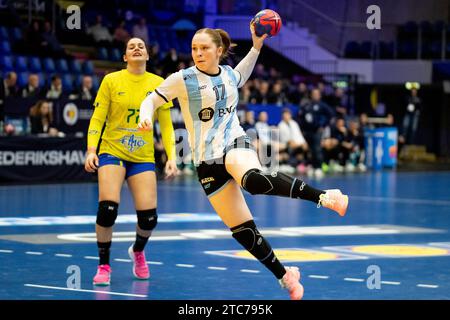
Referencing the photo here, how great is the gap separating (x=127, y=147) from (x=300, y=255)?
9.77ft

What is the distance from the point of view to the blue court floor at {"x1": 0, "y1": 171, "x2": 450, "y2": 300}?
983cm

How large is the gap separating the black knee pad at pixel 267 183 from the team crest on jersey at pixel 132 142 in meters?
2.18

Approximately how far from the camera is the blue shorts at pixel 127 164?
→ 1029 centimetres

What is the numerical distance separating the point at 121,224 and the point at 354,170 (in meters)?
15.6

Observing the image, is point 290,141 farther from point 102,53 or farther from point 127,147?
point 127,147

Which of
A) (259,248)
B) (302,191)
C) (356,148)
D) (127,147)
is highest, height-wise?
(127,147)

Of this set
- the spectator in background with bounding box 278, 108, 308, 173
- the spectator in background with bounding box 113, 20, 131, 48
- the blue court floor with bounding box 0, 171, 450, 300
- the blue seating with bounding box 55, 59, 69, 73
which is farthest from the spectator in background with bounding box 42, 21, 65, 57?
the blue court floor with bounding box 0, 171, 450, 300

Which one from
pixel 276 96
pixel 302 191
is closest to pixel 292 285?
pixel 302 191

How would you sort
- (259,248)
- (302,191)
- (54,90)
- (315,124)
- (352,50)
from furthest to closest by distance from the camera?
(352,50) < (315,124) < (54,90) < (259,248) < (302,191)

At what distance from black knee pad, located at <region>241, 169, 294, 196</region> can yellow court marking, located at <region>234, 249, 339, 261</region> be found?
3678 mm

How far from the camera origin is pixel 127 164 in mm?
10383
